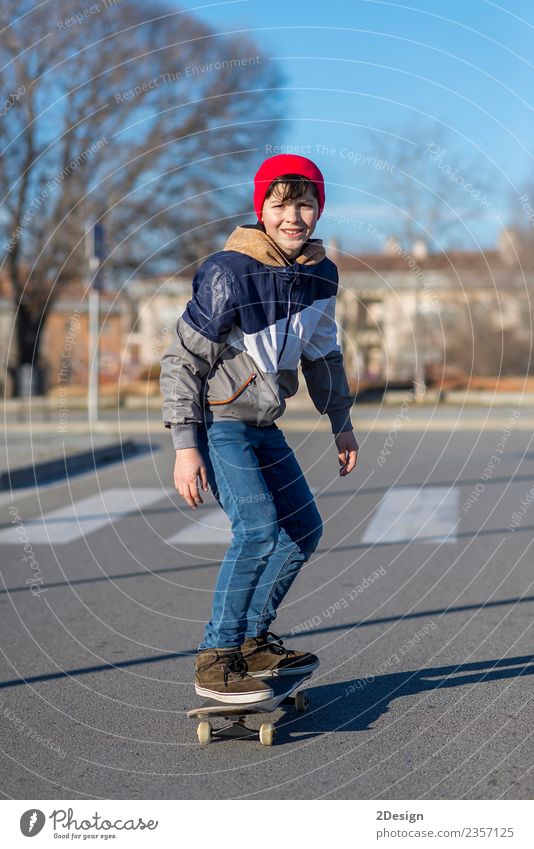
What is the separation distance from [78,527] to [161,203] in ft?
81.5

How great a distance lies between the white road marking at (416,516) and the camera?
991 centimetres

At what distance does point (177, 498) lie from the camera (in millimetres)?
12883

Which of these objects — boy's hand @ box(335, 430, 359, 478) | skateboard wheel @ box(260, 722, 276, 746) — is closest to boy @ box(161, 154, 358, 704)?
skateboard wheel @ box(260, 722, 276, 746)

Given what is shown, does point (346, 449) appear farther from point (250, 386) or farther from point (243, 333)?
point (243, 333)

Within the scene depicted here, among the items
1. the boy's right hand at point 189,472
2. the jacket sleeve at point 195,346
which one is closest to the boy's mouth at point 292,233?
the jacket sleeve at point 195,346

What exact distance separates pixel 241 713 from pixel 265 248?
179cm

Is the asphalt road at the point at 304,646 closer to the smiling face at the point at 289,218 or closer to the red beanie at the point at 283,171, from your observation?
the smiling face at the point at 289,218

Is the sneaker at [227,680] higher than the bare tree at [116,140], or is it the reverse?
the bare tree at [116,140]

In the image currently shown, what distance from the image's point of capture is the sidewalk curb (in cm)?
1390

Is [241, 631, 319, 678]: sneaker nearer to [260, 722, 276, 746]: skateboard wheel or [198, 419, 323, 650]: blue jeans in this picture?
[198, 419, 323, 650]: blue jeans

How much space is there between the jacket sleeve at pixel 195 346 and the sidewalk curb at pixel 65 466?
9.48 metres

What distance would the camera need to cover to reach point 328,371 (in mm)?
4906

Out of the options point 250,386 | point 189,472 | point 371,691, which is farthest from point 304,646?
point 250,386
